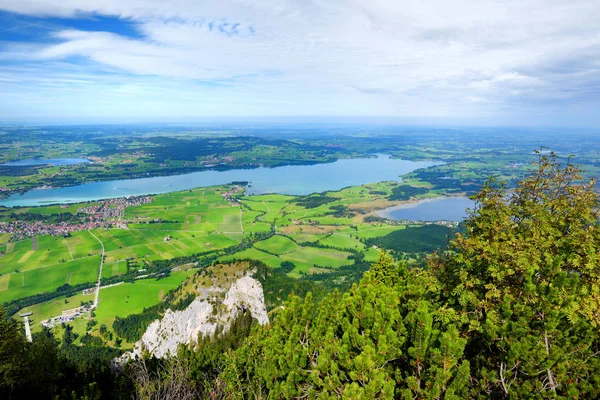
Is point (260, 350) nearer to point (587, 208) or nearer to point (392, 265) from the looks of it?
point (392, 265)

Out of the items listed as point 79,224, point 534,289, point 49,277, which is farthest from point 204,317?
point 79,224

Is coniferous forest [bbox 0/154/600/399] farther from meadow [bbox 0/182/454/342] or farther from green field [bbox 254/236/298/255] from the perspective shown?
green field [bbox 254/236/298/255]

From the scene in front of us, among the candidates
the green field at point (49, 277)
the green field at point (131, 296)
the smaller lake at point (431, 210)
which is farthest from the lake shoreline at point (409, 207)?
the green field at point (49, 277)

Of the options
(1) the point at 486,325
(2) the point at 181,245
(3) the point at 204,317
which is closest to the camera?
(1) the point at 486,325

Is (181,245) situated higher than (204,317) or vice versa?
(204,317)

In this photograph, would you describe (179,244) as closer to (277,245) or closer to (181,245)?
(181,245)

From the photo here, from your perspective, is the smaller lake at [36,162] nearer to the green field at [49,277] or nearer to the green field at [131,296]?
the green field at [49,277]

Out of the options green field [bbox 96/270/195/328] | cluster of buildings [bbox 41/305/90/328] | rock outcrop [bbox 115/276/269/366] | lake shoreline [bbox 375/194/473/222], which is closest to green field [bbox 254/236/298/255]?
green field [bbox 96/270/195/328]

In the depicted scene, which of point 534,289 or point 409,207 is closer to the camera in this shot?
point 534,289
